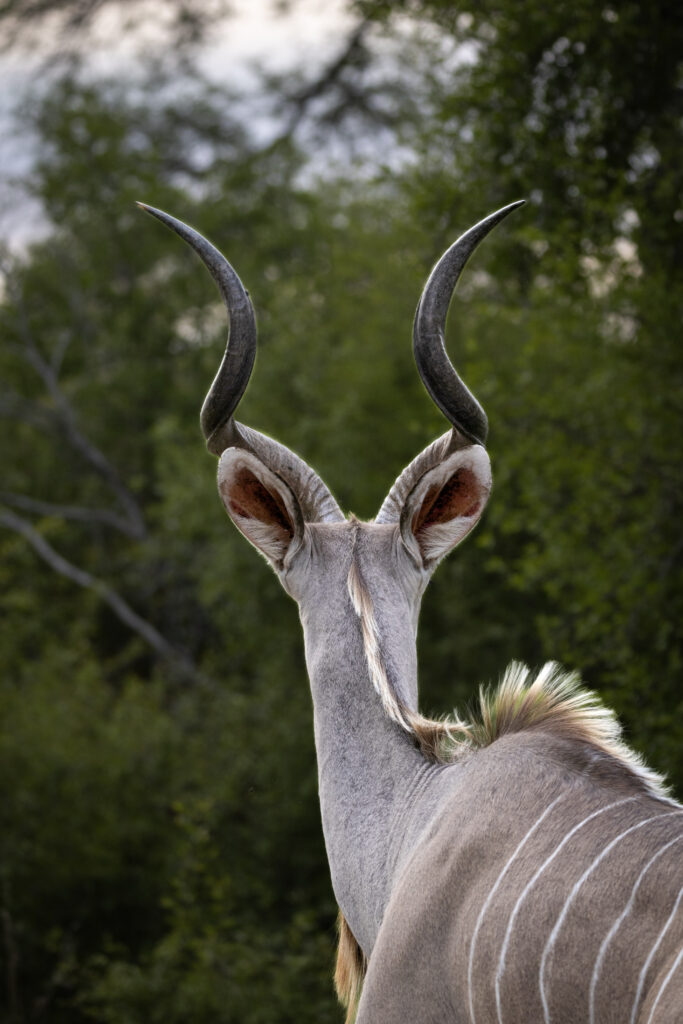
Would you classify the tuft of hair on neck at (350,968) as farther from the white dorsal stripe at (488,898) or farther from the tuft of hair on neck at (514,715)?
the white dorsal stripe at (488,898)

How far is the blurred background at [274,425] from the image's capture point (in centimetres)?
611

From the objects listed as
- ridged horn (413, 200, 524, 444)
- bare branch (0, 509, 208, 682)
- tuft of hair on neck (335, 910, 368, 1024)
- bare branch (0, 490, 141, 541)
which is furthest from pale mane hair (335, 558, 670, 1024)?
Result: bare branch (0, 490, 141, 541)

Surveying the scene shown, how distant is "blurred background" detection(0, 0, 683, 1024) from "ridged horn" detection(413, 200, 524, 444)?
10.4ft

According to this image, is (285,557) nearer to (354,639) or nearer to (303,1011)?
(354,639)

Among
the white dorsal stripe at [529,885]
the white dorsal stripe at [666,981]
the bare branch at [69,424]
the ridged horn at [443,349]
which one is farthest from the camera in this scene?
the bare branch at [69,424]

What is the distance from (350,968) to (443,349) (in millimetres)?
1435

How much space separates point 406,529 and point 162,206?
42.1 ft

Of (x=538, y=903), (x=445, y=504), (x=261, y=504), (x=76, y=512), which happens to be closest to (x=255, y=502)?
(x=261, y=504)

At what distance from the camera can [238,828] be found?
998 centimetres

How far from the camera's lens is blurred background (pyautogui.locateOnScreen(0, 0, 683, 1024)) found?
20.0ft

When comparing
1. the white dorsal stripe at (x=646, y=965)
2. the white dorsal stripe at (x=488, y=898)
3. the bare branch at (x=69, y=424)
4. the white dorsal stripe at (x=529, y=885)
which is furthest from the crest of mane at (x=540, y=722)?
the bare branch at (x=69, y=424)

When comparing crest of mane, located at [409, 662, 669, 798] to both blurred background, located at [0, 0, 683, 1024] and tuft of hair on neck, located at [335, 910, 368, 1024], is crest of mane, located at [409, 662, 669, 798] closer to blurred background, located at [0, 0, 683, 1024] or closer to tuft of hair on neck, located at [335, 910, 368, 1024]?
tuft of hair on neck, located at [335, 910, 368, 1024]

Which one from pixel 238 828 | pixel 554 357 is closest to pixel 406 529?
pixel 554 357

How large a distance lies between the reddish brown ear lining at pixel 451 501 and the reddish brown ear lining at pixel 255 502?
12.7 inches
